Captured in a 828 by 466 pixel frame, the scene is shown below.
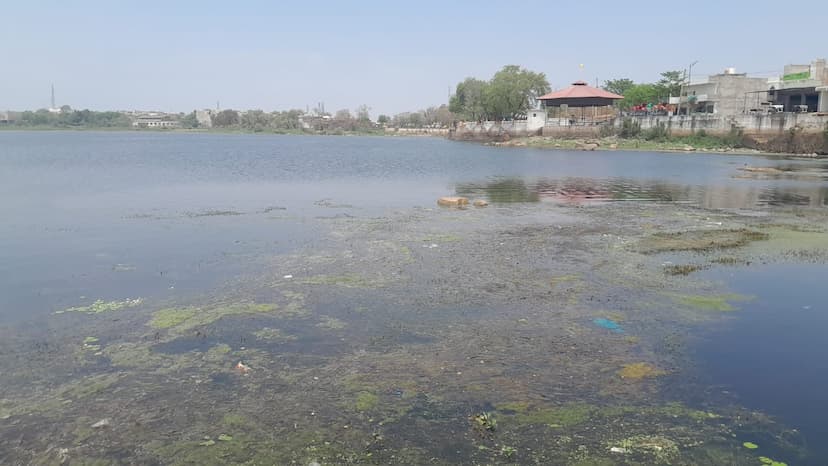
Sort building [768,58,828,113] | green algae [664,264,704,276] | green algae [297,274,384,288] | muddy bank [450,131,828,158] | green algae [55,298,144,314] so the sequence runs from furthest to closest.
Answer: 1. building [768,58,828,113]
2. muddy bank [450,131,828,158]
3. green algae [664,264,704,276]
4. green algae [297,274,384,288]
5. green algae [55,298,144,314]

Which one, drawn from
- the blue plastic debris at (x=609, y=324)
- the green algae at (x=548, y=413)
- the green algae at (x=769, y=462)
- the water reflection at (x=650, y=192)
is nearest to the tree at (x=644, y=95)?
the water reflection at (x=650, y=192)

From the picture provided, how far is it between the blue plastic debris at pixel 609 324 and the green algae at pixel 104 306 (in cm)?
869

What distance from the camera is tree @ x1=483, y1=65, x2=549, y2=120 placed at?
11462 cm

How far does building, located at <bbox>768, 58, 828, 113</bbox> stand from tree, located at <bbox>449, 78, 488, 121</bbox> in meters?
64.5

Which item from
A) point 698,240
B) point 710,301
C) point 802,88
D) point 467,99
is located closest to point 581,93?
point 802,88

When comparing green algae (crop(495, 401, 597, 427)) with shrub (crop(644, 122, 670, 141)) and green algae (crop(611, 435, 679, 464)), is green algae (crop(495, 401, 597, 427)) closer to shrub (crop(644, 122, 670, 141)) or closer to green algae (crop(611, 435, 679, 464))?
green algae (crop(611, 435, 679, 464))

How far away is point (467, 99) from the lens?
146000 millimetres

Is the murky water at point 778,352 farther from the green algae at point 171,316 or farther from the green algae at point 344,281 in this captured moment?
the green algae at point 171,316

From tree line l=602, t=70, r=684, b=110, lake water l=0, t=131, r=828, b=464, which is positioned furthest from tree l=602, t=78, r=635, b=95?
lake water l=0, t=131, r=828, b=464

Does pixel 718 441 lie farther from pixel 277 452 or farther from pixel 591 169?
pixel 591 169

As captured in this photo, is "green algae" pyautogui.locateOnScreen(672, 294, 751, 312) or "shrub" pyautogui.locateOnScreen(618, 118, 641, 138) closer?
"green algae" pyautogui.locateOnScreen(672, 294, 751, 312)

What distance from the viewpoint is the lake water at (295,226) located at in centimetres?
934

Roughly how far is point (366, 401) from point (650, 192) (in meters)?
28.3

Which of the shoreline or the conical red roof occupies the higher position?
the conical red roof
